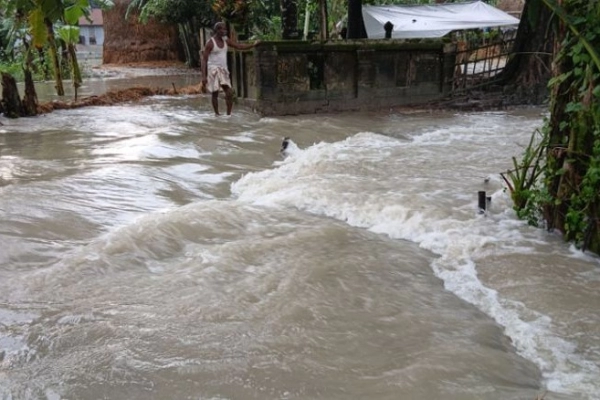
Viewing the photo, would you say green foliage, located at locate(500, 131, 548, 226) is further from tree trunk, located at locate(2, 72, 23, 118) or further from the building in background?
the building in background

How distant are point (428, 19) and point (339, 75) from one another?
7.03 m

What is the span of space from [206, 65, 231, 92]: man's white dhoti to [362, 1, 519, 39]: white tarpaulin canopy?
7241 mm

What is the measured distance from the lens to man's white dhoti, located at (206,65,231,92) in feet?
33.1

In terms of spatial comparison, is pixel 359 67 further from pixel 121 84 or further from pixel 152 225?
pixel 121 84

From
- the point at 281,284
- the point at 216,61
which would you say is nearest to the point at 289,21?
the point at 216,61

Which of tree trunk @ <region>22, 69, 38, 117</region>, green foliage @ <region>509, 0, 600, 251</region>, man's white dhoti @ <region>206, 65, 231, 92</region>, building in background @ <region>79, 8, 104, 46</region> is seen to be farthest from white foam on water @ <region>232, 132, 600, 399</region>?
Answer: building in background @ <region>79, 8, 104, 46</region>

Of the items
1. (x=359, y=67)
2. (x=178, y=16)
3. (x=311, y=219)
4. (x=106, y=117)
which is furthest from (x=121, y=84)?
(x=311, y=219)

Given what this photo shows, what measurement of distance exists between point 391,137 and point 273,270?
5.61 m

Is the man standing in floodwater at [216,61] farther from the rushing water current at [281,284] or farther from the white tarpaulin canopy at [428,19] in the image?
the white tarpaulin canopy at [428,19]

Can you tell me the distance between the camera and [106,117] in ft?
34.1

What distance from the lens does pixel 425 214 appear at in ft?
16.2

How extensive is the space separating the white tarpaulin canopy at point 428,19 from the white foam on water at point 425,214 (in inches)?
360

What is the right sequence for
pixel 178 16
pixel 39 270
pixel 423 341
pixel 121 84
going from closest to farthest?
pixel 423 341
pixel 39 270
pixel 121 84
pixel 178 16

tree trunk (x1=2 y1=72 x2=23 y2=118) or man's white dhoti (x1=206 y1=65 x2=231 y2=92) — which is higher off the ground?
man's white dhoti (x1=206 y1=65 x2=231 y2=92)
